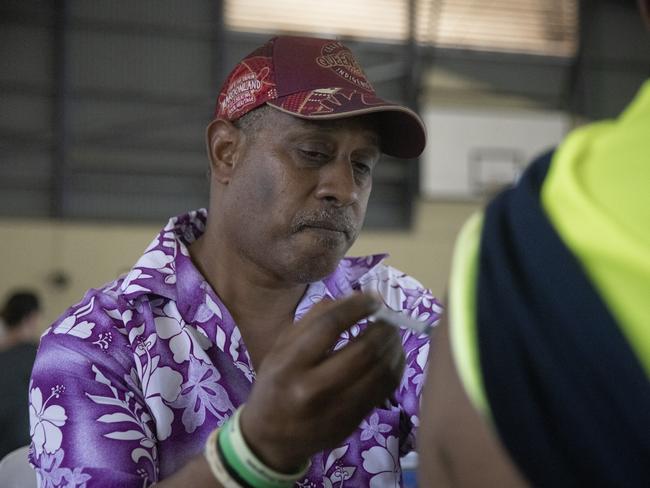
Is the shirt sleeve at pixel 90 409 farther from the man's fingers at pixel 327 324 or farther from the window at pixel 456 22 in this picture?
the window at pixel 456 22

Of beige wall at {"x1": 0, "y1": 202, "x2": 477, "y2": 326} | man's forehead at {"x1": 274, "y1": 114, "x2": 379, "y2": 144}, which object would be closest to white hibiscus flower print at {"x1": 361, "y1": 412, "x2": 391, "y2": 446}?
man's forehead at {"x1": 274, "y1": 114, "x2": 379, "y2": 144}

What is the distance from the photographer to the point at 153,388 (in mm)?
1362

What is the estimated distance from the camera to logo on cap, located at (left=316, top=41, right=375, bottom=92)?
154cm

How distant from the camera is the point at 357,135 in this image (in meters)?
1.53

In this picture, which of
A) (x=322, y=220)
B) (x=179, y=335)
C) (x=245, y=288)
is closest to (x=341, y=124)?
(x=322, y=220)

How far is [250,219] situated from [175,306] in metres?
0.21

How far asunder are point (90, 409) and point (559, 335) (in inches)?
35.3

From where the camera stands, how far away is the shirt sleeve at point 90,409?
4.10 ft

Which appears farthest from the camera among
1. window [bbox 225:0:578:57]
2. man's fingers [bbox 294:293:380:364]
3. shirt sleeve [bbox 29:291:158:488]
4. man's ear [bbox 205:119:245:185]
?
window [bbox 225:0:578:57]

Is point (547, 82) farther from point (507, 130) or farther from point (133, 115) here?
point (133, 115)

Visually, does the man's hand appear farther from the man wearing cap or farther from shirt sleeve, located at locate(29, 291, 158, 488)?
shirt sleeve, located at locate(29, 291, 158, 488)

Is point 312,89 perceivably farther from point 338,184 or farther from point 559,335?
point 559,335

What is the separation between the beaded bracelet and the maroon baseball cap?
2.20 ft

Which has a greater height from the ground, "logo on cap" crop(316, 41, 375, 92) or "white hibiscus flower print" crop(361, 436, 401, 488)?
"logo on cap" crop(316, 41, 375, 92)
